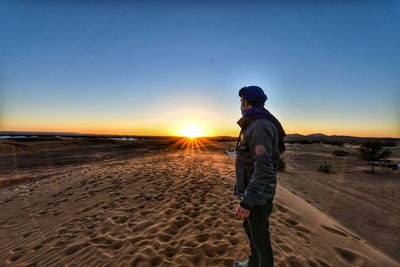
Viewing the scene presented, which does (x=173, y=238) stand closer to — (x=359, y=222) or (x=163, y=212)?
(x=163, y=212)

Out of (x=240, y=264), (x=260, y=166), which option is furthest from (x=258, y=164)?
(x=240, y=264)

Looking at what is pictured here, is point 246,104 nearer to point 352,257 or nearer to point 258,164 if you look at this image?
point 258,164

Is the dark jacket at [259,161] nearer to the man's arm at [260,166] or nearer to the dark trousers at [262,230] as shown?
the man's arm at [260,166]

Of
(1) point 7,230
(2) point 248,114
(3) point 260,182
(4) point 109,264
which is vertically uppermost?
(2) point 248,114

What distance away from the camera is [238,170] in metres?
2.07

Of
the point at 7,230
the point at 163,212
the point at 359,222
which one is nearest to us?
the point at 7,230

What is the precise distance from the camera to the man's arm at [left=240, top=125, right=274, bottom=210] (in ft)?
5.69

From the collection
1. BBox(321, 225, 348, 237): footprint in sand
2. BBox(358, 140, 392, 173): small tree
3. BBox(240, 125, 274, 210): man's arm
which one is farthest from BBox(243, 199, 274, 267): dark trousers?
BBox(358, 140, 392, 173): small tree

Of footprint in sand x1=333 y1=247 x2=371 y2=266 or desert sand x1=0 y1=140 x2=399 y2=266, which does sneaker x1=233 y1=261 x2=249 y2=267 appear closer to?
desert sand x1=0 y1=140 x2=399 y2=266

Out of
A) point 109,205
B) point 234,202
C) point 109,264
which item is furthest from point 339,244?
point 109,205

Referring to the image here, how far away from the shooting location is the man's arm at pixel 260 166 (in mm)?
1734

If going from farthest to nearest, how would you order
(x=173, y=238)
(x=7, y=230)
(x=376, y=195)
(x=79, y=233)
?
1. (x=376, y=195)
2. (x=7, y=230)
3. (x=79, y=233)
4. (x=173, y=238)

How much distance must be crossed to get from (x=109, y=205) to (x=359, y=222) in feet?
28.4

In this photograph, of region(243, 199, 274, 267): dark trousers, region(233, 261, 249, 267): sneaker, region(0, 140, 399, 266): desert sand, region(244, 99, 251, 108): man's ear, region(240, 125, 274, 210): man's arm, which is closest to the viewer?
region(240, 125, 274, 210): man's arm
